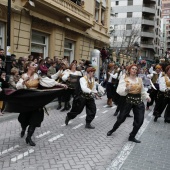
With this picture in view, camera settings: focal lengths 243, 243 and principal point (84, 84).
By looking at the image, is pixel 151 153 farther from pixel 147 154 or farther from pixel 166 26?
pixel 166 26

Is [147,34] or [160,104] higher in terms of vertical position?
[147,34]

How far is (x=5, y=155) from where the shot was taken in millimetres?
4680

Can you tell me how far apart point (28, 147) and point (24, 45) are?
29.5ft

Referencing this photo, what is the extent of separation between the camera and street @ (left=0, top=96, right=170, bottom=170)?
434cm

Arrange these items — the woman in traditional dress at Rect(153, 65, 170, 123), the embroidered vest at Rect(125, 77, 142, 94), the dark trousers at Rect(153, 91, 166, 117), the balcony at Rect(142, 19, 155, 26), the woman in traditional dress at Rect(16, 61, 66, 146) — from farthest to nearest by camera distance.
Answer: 1. the balcony at Rect(142, 19, 155, 26)
2. the dark trousers at Rect(153, 91, 166, 117)
3. the woman in traditional dress at Rect(153, 65, 170, 123)
4. the embroidered vest at Rect(125, 77, 142, 94)
5. the woman in traditional dress at Rect(16, 61, 66, 146)

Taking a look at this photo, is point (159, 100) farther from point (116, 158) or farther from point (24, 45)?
point (24, 45)

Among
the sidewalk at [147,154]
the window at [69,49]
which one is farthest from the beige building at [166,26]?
the sidewalk at [147,154]

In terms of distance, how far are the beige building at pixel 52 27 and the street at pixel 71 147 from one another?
6.39 metres

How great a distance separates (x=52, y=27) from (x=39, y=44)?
1485 mm

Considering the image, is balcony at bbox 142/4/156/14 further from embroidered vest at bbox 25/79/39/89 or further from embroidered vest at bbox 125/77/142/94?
embroidered vest at bbox 25/79/39/89

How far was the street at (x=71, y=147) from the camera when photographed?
4340 millimetres

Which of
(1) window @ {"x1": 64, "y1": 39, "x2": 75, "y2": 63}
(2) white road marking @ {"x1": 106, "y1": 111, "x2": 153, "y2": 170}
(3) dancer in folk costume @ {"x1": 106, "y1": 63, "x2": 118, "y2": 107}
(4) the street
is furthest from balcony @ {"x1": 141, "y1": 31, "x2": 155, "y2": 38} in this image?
(2) white road marking @ {"x1": 106, "y1": 111, "x2": 153, "y2": 170}

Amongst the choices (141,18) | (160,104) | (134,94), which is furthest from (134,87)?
(141,18)

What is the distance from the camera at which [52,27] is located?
15594 millimetres
